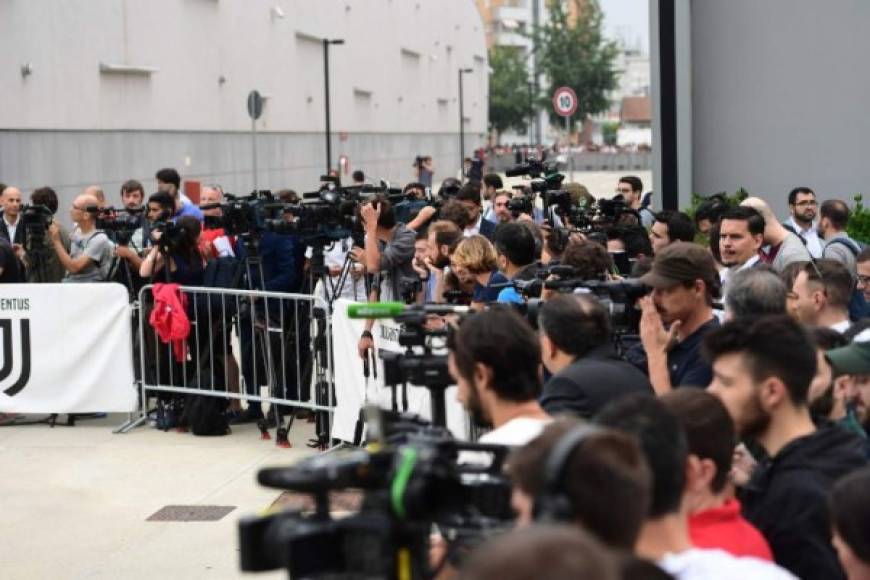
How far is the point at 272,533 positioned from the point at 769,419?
198cm

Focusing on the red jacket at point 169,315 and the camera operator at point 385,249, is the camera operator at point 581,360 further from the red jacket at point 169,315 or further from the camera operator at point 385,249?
the red jacket at point 169,315

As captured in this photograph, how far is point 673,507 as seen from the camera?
3.54 meters

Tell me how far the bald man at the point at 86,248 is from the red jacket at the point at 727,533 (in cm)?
993

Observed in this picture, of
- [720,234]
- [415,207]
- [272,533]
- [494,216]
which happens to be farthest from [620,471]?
[494,216]

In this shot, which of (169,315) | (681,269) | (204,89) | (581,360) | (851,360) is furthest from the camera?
(204,89)

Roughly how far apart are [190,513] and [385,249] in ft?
8.14

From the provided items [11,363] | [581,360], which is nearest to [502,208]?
[11,363]

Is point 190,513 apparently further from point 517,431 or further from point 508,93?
point 508,93

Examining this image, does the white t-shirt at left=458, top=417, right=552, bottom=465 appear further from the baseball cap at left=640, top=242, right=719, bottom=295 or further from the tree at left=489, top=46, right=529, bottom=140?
the tree at left=489, top=46, right=529, bottom=140

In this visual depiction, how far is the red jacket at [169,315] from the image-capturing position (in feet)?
40.3

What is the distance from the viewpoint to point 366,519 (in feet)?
9.81

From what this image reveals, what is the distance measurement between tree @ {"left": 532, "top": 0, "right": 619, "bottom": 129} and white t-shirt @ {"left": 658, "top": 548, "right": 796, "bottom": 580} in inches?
3888

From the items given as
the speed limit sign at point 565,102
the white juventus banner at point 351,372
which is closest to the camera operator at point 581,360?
the white juventus banner at point 351,372

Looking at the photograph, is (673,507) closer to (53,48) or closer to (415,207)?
(415,207)
